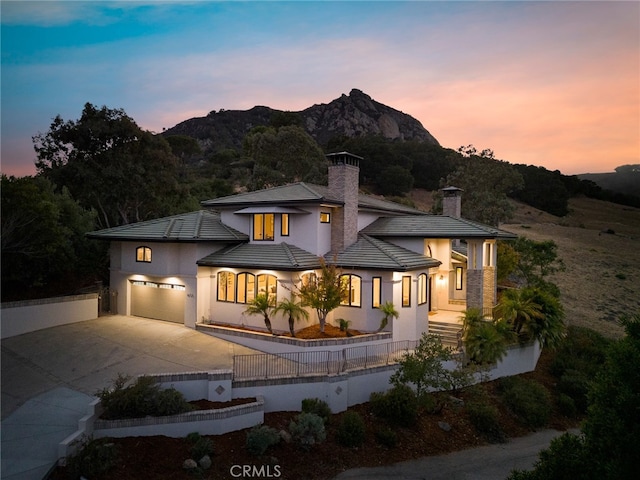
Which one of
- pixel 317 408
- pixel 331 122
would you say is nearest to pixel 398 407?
pixel 317 408

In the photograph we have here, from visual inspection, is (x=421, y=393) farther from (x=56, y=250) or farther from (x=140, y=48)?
(x=140, y=48)

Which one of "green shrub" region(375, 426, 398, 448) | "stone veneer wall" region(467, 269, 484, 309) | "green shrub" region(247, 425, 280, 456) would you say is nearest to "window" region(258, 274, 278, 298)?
"green shrub" region(247, 425, 280, 456)

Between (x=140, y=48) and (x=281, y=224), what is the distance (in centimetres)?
1547

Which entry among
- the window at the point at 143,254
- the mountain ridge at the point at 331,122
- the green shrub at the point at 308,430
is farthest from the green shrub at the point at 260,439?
the mountain ridge at the point at 331,122

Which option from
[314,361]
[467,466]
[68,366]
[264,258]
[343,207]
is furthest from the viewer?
[343,207]

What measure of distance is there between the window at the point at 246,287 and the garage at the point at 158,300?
3429mm

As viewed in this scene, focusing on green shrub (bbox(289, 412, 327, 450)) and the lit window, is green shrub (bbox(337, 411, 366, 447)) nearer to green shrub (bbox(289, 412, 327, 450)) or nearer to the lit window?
green shrub (bbox(289, 412, 327, 450))

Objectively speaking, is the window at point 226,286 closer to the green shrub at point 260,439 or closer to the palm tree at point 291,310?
the palm tree at point 291,310

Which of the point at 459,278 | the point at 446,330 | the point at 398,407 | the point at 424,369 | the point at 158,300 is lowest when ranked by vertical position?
the point at 398,407

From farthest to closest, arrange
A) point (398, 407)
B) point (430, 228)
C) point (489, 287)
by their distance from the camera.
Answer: point (489, 287)
point (430, 228)
point (398, 407)

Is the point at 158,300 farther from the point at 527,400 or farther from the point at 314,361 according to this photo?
the point at 527,400

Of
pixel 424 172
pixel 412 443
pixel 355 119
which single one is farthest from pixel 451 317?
pixel 355 119

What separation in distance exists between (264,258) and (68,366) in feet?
31.9

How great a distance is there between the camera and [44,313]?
21.6 meters
